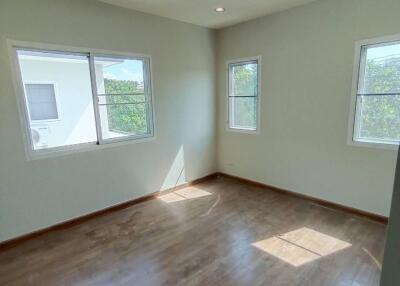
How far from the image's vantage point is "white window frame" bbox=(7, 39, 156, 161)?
2441mm

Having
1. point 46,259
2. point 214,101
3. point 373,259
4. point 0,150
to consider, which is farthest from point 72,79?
point 373,259

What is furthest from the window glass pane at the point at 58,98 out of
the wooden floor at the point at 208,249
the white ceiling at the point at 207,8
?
the wooden floor at the point at 208,249

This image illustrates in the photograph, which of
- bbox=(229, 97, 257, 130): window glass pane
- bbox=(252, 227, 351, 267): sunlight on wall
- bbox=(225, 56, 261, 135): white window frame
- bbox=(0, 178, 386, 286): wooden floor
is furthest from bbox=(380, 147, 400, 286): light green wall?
bbox=(229, 97, 257, 130): window glass pane

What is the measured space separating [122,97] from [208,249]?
223 cm

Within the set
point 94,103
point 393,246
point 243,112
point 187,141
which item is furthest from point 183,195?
point 393,246

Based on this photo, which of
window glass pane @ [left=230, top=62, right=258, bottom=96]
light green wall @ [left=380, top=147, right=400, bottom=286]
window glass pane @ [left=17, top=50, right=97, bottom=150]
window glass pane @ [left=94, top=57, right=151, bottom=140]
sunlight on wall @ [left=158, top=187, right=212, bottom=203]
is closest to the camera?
light green wall @ [left=380, top=147, right=400, bottom=286]

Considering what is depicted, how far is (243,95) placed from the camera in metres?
4.09

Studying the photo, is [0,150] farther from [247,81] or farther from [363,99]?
[363,99]

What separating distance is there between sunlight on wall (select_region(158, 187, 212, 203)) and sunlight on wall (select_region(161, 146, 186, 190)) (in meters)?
0.14

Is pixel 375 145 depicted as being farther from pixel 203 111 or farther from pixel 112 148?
pixel 112 148

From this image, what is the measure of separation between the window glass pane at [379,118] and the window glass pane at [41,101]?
3601 mm

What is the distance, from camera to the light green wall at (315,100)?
2.76m

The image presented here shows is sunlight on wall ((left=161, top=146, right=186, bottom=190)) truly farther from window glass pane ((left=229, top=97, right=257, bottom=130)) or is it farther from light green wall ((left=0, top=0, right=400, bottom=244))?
window glass pane ((left=229, top=97, right=257, bottom=130))

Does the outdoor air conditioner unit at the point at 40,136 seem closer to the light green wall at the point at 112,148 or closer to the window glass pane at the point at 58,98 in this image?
the window glass pane at the point at 58,98
